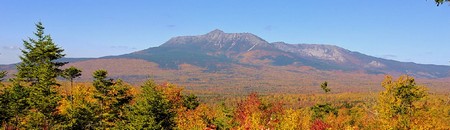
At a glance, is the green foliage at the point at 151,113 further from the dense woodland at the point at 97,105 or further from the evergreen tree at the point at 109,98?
the evergreen tree at the point at 109,98

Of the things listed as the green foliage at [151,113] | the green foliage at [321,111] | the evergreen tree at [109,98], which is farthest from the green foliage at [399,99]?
the green foliage at [321,111]

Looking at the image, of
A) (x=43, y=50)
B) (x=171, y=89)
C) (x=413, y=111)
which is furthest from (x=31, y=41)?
(x=413, y=111)

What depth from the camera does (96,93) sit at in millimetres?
47781

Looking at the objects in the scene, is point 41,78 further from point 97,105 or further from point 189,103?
point 189,103

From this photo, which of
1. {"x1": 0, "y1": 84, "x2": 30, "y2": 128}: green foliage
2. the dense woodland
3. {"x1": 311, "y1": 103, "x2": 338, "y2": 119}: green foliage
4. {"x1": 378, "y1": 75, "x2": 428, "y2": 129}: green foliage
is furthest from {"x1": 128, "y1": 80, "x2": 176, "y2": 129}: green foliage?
{"x1": 311, "y1": 103, "x2": 338, "y2": 119}: green foliage

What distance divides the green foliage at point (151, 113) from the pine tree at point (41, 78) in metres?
7.47

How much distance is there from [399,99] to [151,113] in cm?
2629

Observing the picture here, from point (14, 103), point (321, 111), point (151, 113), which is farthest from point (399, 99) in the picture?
point (321, 111)

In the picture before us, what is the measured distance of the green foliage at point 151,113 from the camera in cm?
3997

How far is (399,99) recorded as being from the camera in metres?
44.6

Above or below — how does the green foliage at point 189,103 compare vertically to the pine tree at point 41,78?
below

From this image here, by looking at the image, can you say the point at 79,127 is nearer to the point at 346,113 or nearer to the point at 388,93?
the point at 388,93

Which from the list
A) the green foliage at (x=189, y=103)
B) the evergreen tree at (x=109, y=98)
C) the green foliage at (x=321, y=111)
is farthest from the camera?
the green foliage at (x=321, y=111)

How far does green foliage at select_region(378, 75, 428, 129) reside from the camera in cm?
4503
